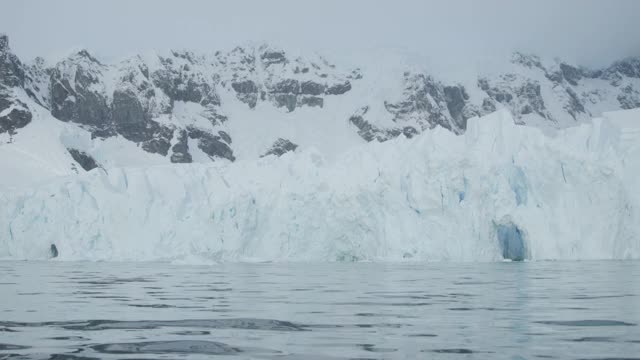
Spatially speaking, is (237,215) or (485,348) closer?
(485,348)

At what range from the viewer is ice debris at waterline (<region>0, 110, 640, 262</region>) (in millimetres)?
38781

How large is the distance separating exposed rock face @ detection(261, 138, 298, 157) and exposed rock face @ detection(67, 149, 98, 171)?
42.5 meters

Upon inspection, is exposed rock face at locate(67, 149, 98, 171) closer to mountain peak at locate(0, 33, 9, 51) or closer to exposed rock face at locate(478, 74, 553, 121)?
mountain peak at locate(0, 33, 9, 51)

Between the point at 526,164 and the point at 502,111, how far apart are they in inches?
202

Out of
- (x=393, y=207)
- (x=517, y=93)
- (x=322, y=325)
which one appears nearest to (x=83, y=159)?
(x=393, y=207)

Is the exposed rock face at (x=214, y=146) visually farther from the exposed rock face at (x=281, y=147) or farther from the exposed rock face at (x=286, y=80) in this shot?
the exposed rock face at (x=286, y=80)

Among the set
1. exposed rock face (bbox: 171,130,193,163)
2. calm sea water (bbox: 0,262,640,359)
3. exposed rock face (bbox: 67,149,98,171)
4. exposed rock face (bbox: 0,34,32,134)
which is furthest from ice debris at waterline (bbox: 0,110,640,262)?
exposed rock face (bbox: 171,130,193,163)

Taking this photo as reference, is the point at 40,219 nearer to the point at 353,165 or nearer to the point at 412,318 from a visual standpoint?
the point at 353,165

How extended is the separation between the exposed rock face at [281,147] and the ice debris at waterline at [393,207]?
90620 mm

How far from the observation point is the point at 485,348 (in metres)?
6.77

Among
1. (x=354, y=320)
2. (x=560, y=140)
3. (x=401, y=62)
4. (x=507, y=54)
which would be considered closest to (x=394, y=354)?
(x=354, y=320)

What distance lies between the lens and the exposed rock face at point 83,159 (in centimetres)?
9700

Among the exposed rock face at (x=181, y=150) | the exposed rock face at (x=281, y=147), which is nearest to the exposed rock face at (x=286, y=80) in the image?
the exposed rock face at (x=281, y=147)

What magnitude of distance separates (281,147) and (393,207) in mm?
100249
